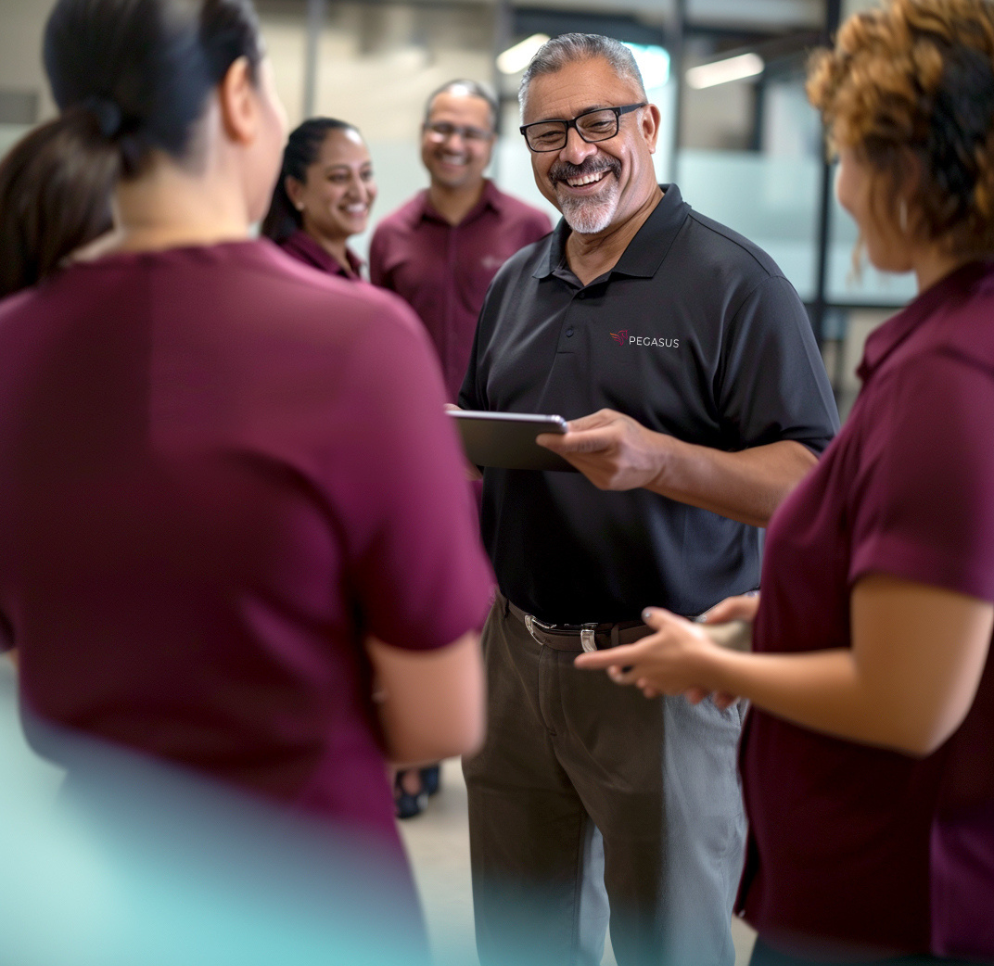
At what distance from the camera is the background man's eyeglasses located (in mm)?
3320

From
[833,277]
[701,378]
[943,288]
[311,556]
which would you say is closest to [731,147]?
[833,277]

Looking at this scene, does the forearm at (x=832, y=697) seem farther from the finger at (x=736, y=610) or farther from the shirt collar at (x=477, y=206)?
the shirt collar at (x=477, y=206)

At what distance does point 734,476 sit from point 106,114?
976mm

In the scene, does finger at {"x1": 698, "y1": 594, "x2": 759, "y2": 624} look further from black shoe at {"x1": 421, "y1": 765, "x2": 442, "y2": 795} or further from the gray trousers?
black shoe at {"x1": 421, "y1": 765, "x2": 442, "y2": 795}

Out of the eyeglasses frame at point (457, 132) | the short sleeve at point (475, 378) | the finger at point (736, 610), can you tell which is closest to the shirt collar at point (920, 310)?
the finger at point (736, 610)

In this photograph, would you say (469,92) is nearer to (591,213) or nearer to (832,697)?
(591,213)

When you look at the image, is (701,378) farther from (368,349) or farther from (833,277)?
(833,277)

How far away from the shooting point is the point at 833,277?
526cm

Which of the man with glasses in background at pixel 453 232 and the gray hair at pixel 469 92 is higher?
the gray hair at pixel 469 92

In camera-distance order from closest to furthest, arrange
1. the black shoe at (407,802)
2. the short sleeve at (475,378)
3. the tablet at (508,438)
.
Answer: the tablet at (508,438) → the short sleeve at (475,378) → the black shoe at (407,802)

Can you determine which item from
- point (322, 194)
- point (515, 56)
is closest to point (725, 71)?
point (515, 56)

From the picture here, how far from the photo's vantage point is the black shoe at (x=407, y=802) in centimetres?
289

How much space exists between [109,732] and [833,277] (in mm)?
5088

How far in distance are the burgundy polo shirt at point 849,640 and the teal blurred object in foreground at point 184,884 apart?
0.40m
